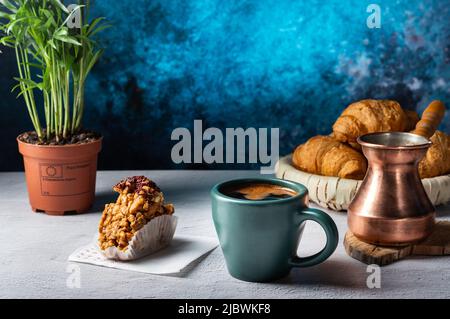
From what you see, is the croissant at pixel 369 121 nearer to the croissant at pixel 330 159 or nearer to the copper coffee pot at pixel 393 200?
the croissant at pixel 330 159

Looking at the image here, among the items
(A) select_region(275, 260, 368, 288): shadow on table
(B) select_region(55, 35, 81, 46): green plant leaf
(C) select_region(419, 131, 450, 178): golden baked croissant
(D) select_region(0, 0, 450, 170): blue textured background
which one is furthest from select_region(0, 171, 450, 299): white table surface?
(D) select_region(0, 0, 450, 170): blue textured background

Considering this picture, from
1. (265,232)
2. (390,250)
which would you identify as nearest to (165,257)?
(265,232)

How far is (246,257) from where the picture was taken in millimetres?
816

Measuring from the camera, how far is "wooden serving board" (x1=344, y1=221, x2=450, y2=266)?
886 millimetres

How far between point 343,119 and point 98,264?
55 cm

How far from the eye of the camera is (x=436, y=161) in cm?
111

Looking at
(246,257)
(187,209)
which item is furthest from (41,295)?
(187,209)

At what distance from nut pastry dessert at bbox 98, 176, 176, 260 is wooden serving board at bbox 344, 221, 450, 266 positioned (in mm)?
263

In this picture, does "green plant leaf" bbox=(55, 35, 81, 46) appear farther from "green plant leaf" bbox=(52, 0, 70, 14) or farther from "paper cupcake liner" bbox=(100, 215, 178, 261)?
"paper cupcake liner" bbox=(100, 215, 178, 261)

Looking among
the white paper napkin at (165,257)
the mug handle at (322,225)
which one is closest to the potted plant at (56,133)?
the white paper napkin at (165,257)

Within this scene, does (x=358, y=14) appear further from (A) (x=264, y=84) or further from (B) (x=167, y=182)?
(B) (x=167, y=182)

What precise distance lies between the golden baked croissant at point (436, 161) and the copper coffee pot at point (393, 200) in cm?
21

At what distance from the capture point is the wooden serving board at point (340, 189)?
3.53 feet
